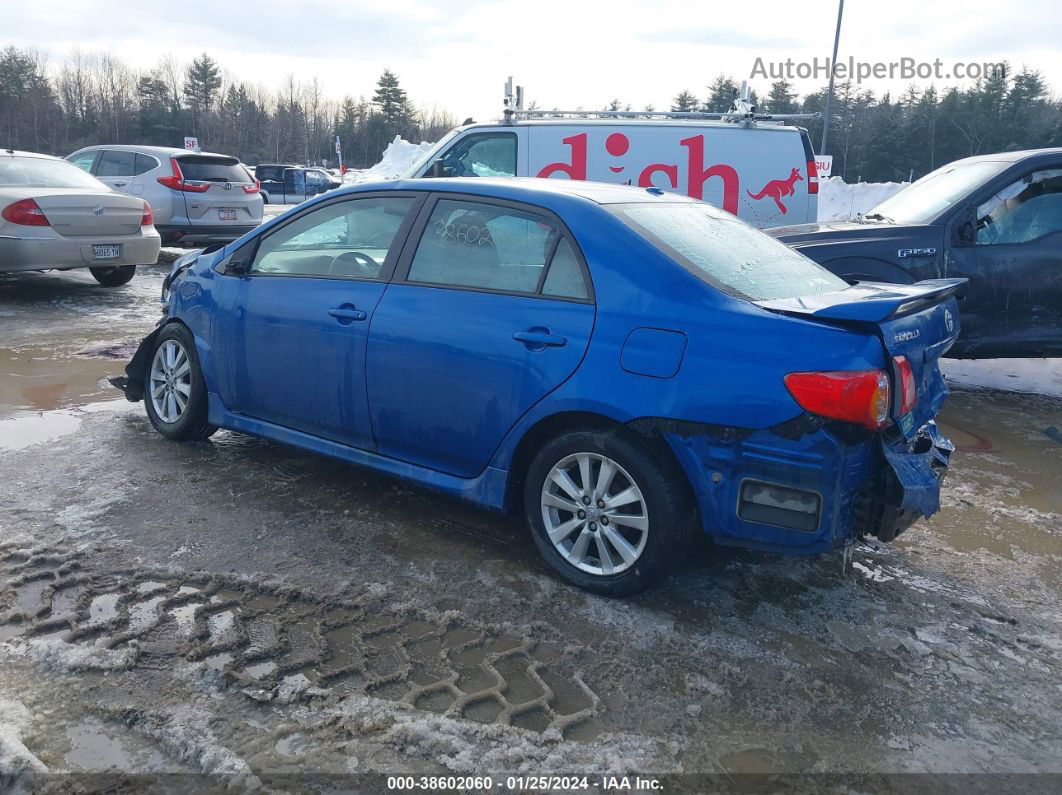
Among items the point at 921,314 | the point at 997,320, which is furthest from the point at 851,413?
the point at 997,320

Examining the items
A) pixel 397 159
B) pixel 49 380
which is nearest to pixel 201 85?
pixel 397 159

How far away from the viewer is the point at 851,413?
3.07 m

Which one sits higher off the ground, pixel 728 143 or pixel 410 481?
pixel 728 143

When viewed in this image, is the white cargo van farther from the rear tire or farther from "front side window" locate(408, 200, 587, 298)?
"front side window" locate(408, 200, 587, 298)

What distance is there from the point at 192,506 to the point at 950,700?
3310 mm

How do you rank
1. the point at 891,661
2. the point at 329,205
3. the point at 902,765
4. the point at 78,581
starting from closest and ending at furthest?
the point at 902,765 → the point at 891,661 → the point at 78,581 → the point at 329,205

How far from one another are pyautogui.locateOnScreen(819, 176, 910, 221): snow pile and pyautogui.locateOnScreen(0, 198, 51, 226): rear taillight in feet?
83.9

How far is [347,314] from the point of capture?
164 inches

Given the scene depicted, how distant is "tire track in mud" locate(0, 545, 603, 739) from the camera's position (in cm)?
283

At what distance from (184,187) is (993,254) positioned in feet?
36.4

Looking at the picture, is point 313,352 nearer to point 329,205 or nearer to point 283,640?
point 329,205

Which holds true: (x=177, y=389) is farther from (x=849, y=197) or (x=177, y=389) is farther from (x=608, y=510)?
(x=849, y=197)

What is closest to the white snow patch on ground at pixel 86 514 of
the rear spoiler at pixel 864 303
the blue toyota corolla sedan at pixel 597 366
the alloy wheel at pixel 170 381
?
the blue toyota corolla sedan at pixel 597 366

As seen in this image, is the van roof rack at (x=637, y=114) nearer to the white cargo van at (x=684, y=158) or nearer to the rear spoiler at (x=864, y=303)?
the white cargo van at (x=684, y=158)
